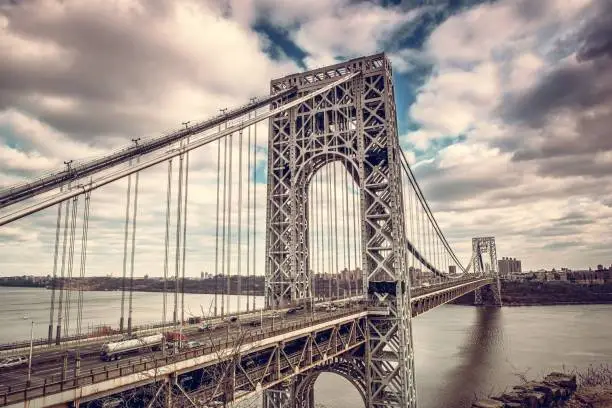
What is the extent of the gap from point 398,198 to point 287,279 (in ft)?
38.7

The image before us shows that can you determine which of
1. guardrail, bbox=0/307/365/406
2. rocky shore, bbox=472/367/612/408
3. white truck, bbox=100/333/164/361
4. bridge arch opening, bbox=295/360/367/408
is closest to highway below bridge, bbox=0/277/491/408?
guardrail, bbox=0/307/365/406

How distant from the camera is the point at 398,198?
3259 cm

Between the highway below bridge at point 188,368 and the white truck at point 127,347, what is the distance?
396 millimetres

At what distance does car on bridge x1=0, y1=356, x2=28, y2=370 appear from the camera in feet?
48.8

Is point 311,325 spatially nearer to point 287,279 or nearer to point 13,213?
point 287,279

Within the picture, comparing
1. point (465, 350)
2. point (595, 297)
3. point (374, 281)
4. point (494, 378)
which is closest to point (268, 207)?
point (374, 281)

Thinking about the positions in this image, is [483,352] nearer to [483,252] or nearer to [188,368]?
[188,368]

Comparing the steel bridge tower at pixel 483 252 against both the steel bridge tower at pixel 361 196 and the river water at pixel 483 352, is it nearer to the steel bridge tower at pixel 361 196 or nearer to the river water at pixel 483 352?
the river water at pixel 483 352

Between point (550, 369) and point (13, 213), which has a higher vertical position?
point (13, 213)

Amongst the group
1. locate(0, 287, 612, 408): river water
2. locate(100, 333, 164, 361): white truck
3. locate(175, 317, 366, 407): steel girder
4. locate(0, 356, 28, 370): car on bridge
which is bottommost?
locate(0, 287, 612, 408): river water

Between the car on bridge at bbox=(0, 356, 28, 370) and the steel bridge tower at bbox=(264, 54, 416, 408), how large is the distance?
19282 mm

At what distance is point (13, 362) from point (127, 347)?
434 cm

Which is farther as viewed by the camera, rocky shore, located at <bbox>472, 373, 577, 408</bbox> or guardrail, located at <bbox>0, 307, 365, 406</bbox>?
rocky shore, located at <bbox>472, 373, 577, 408</bbox>

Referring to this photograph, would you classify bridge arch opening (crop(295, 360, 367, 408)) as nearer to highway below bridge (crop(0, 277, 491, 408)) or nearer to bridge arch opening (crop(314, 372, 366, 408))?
bridge arch opening (crop(314, 372, 366, 408))
